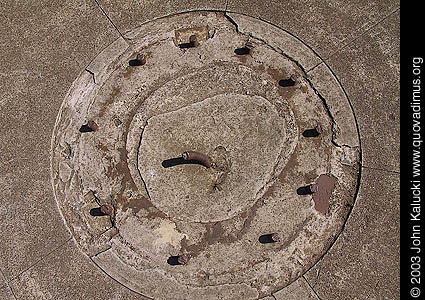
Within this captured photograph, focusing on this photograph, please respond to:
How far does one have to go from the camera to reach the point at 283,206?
398cm

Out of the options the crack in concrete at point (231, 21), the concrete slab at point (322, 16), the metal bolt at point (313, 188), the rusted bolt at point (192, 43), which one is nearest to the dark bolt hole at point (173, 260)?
the metal bolt at point (313, 188)

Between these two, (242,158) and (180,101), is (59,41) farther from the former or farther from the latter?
(242,158)

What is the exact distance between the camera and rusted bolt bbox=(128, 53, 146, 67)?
4.24 metres

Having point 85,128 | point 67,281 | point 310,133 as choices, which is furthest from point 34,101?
point 310,133

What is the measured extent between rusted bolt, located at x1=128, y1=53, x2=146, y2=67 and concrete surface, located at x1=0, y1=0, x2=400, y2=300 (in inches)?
14.0

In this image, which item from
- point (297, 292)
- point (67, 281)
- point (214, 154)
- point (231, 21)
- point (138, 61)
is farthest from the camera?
point (231, 21)

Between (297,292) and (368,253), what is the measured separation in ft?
2.56

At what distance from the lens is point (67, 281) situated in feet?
12.9

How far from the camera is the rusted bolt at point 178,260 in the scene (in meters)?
3.82

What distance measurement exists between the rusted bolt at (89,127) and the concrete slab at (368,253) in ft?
8.45

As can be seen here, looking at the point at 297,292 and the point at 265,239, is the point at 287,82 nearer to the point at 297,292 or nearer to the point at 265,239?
the point at 265,239

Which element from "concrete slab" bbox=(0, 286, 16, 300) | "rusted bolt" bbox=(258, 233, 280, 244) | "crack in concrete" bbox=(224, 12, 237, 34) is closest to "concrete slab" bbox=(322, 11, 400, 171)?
"crack in concrete" bbox=(224, 12, 237, 34)

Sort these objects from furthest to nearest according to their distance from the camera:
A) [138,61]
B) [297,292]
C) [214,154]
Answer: [138,61] → [214,154] → [297,292]

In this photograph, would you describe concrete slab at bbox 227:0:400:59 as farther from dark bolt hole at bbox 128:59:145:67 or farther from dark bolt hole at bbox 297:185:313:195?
dark bolt hole at bbox 297:185:313:195
